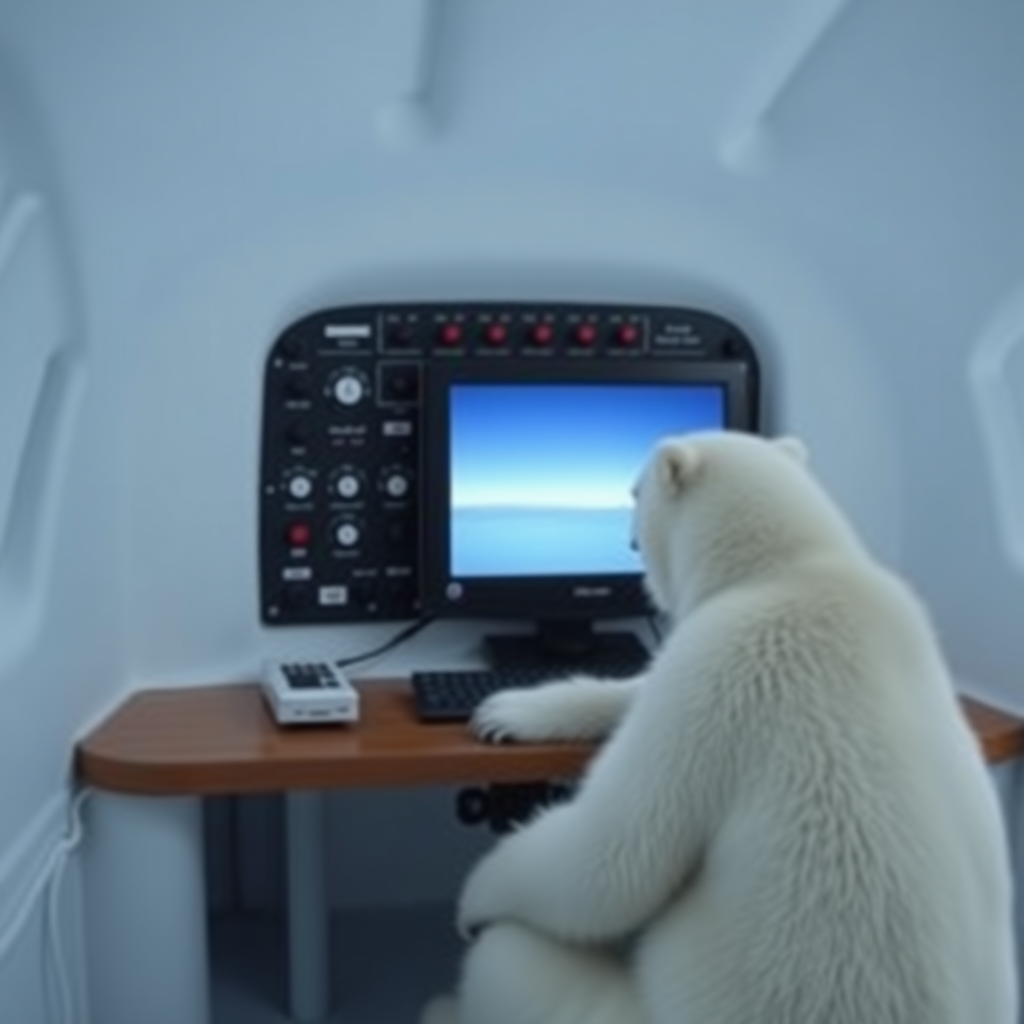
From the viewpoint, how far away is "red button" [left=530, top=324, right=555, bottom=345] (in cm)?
195

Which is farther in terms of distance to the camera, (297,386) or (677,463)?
(297,386)

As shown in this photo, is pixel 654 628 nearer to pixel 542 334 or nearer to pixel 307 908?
pixel 542 334

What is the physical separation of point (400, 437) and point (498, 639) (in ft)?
1.18

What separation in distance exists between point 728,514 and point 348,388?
882 mm

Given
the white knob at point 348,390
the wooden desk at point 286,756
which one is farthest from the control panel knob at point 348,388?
the wooden desk at point 286,756

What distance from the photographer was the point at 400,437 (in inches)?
76.1

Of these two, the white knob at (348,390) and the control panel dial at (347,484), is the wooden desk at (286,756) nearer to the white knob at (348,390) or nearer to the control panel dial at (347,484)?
the control panel dial at (347,484)

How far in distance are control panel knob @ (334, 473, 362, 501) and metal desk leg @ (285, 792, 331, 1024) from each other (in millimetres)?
467

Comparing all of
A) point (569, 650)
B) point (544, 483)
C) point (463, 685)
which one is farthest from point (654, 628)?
point (463, 685)

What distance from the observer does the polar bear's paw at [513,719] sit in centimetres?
152

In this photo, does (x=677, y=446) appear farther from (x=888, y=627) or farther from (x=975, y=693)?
(x=975, y=693)

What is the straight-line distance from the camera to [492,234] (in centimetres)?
190

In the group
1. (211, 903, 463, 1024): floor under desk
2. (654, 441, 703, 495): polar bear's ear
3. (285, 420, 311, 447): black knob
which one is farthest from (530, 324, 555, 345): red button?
(211, 903, 463, 1024): floor under desk

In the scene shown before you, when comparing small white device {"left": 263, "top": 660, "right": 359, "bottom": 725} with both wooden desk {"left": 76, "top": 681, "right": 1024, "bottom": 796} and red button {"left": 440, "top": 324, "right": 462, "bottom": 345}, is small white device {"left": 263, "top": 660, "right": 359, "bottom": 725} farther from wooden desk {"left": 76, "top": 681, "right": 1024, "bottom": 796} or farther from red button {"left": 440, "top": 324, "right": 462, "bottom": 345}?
red button {"left": 440, "top": 324, "right": 462, "bottom": 345}
